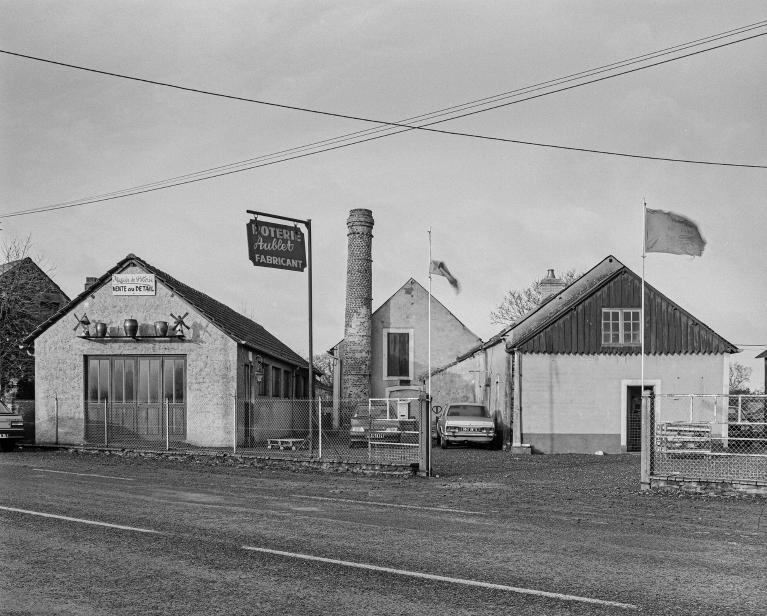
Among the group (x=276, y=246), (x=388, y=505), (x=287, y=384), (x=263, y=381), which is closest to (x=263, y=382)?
(x=263, y=381)

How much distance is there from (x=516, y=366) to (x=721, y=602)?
23.4m

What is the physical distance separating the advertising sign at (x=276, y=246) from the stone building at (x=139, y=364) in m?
3.91

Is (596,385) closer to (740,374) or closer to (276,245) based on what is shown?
(276,245)

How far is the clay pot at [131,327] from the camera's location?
28.3 metres

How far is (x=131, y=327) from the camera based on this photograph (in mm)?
28328

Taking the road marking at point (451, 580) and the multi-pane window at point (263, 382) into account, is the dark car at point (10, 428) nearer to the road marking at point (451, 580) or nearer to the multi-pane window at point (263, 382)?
the multi-pane window at point (263, 382)

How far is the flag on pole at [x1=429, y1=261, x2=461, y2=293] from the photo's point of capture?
3750cm

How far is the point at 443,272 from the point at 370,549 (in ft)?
92.7

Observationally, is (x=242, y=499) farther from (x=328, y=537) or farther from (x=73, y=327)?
Result: (x=73, y=327)

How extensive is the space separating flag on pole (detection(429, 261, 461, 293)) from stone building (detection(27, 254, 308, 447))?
10241 mm

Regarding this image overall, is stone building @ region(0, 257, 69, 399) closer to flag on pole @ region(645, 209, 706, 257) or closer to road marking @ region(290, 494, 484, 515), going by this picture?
flag on pole @ region(645, 209, 706, 257)


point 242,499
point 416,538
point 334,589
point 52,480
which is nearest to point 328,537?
point 416,538

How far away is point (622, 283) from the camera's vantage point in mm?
31250

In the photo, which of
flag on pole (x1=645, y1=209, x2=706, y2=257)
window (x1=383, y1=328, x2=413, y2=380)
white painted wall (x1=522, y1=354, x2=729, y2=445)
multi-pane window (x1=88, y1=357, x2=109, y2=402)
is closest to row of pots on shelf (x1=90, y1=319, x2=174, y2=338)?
multi-pane window (x1=88, y1=357, x2=109, y2=402)
